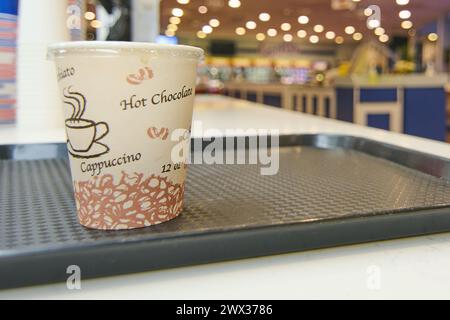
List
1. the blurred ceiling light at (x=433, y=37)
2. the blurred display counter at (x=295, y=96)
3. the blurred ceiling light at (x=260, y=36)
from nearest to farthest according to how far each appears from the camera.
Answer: the blurred display counter at (x=295, y=96)
the blurred ceiling light at (x=433, y=37)
the blurred ceiling light at (x=260, y=36)

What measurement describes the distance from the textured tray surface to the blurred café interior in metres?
0.49

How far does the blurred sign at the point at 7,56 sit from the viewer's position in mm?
992

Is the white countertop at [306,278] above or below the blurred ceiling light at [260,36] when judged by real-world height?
below

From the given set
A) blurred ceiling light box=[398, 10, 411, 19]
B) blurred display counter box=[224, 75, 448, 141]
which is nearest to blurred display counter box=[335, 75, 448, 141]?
blurred display counter box=[224, 75, 448, 141]

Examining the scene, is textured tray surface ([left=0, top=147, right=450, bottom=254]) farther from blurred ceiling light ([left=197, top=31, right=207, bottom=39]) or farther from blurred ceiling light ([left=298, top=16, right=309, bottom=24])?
blurred ceiling light ([left=197, top=31, right=207, bottom=39])

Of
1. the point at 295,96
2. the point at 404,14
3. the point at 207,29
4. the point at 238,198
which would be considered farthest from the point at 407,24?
the point at 238,198

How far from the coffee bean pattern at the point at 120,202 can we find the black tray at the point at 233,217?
10 mm

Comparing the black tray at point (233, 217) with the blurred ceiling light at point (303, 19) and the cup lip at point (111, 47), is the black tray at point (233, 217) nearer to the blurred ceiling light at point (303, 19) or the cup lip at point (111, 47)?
the cup lip at point (111, 47)

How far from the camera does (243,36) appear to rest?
55.3ft

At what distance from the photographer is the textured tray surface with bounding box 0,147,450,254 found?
35cm

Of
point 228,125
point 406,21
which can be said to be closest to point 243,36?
point 406,21

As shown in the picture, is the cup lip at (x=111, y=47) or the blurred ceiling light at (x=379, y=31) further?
the blurred ceiling light at (x=379, y=31)

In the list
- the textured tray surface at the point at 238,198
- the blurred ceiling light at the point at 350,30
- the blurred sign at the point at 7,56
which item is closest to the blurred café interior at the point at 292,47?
the blurred sign at the point at 7,56

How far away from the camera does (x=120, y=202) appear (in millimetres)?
356
